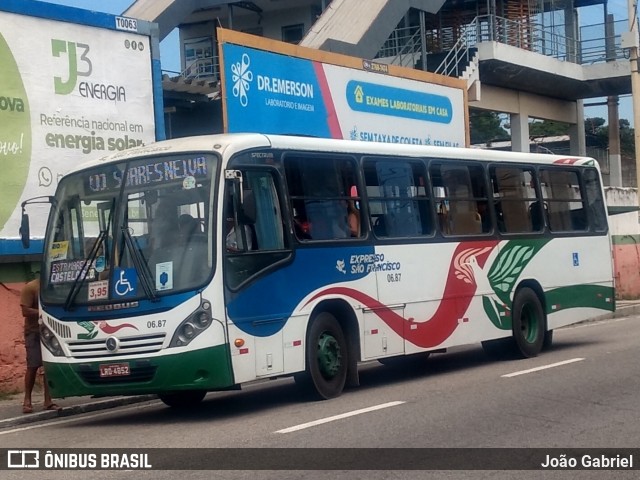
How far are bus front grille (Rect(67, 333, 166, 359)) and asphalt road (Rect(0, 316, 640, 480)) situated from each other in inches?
30.7

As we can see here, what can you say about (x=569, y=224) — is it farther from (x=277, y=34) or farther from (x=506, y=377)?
(x=277, y=34)

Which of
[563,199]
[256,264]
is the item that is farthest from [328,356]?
[563,199]

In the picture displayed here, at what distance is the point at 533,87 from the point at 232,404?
26.3 m

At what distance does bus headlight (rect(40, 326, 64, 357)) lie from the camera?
1154 cm

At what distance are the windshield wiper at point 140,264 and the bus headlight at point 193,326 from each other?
1.40 ft

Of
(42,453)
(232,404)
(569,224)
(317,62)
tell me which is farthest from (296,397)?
(317,62)

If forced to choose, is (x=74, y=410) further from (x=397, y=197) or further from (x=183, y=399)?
(x=397, y=197)

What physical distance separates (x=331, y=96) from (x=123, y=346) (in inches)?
519

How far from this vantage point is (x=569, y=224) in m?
17.4

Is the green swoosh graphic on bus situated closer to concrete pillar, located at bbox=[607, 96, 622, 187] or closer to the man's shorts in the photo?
the man's shorts

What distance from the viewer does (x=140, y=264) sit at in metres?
11.1

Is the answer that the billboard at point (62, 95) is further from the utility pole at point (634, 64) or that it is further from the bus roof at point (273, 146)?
the utility pole at point (634, 64)

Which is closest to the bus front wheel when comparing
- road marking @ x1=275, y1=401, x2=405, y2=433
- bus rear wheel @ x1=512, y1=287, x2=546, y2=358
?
road marking @ x1=275, y1=401, x2=405, y2=433

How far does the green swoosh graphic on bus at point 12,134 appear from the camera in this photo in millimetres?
15758
